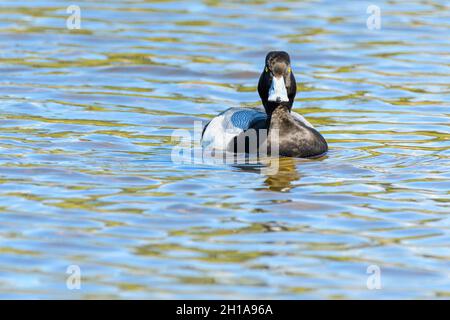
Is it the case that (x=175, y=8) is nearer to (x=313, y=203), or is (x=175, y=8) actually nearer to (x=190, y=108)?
(x=190, y=108)

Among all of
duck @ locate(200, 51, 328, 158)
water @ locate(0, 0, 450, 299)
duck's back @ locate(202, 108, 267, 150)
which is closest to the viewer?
water @ locate(0, 0, 450, 299)

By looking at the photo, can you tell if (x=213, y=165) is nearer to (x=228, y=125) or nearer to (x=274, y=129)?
(x=274, y=129)

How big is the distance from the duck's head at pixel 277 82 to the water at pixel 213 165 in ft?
2.68

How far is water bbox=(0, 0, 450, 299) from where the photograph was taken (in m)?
8.88

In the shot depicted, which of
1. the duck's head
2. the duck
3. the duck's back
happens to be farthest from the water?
the duck's head

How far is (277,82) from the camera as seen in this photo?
12.6 m

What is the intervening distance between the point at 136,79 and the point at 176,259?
340 inches

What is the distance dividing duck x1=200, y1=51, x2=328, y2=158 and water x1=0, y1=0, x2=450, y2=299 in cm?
38

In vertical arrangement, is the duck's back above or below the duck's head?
below

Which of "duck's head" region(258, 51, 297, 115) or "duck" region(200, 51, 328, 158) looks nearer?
"duck's head" region(258, 51, 297, 115)

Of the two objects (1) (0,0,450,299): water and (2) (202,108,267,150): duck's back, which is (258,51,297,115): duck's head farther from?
(1) (0,0,450,299): water

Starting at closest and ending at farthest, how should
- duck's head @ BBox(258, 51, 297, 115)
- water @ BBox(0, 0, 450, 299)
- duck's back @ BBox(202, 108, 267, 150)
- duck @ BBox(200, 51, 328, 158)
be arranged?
water @ BBox(0, 0, 450, 299) → duck's head @ BBox(258, 51, 297, 115) → duck @ BBox(200, 51, 328, 158) → duck's back @ BBox(202, 108, 267, 150)

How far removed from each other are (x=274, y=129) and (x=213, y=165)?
0.97 m

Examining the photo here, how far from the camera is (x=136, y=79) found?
17.4 m
